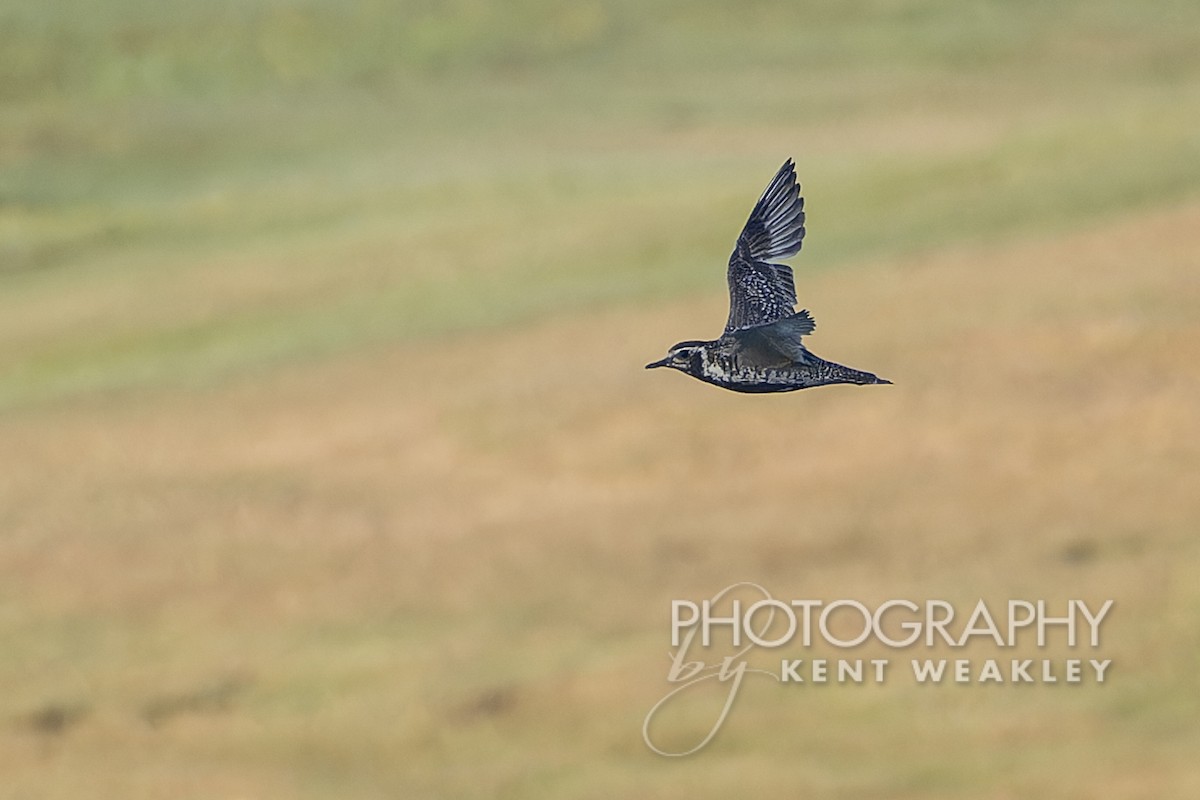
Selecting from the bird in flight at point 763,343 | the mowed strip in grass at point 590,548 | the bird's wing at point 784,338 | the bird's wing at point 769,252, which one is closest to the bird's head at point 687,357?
the bird in flight at point 763,343

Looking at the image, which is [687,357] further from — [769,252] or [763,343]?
[769,252]

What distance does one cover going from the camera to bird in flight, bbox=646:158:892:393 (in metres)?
14.5

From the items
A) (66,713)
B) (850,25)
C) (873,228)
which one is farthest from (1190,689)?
(850,25)

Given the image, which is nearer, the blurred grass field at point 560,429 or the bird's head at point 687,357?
the bird's head at point 687,357

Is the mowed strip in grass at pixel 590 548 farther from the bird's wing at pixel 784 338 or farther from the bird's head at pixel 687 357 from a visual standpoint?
the bird's wing at pixel 784 338

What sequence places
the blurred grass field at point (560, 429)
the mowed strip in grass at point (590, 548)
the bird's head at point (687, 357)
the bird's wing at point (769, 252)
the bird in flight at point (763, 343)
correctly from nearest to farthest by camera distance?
the bird in flight at point (763, 343), the bird's head at point (687, 357), the bird's wing at point (769, 252), the mowed strip in grass at point (590, 548), the blurred grass field at point (560, 429)

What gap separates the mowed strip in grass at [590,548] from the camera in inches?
819

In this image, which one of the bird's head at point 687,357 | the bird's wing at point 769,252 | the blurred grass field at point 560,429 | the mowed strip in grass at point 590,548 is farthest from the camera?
the blurred grass field at point 560,429

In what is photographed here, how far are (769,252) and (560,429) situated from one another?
12.9 m

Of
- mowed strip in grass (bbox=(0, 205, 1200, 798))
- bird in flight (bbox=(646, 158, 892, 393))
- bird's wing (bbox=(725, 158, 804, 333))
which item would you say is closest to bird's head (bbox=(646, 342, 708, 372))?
bird in flight (bbox=(646, 158, 892, 393))

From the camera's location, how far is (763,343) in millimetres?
14602

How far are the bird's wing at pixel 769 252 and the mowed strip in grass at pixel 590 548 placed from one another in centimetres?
556

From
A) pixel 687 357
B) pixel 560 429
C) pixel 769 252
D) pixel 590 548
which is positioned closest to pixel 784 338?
pixel 687 357

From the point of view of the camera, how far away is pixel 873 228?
39188 mm
